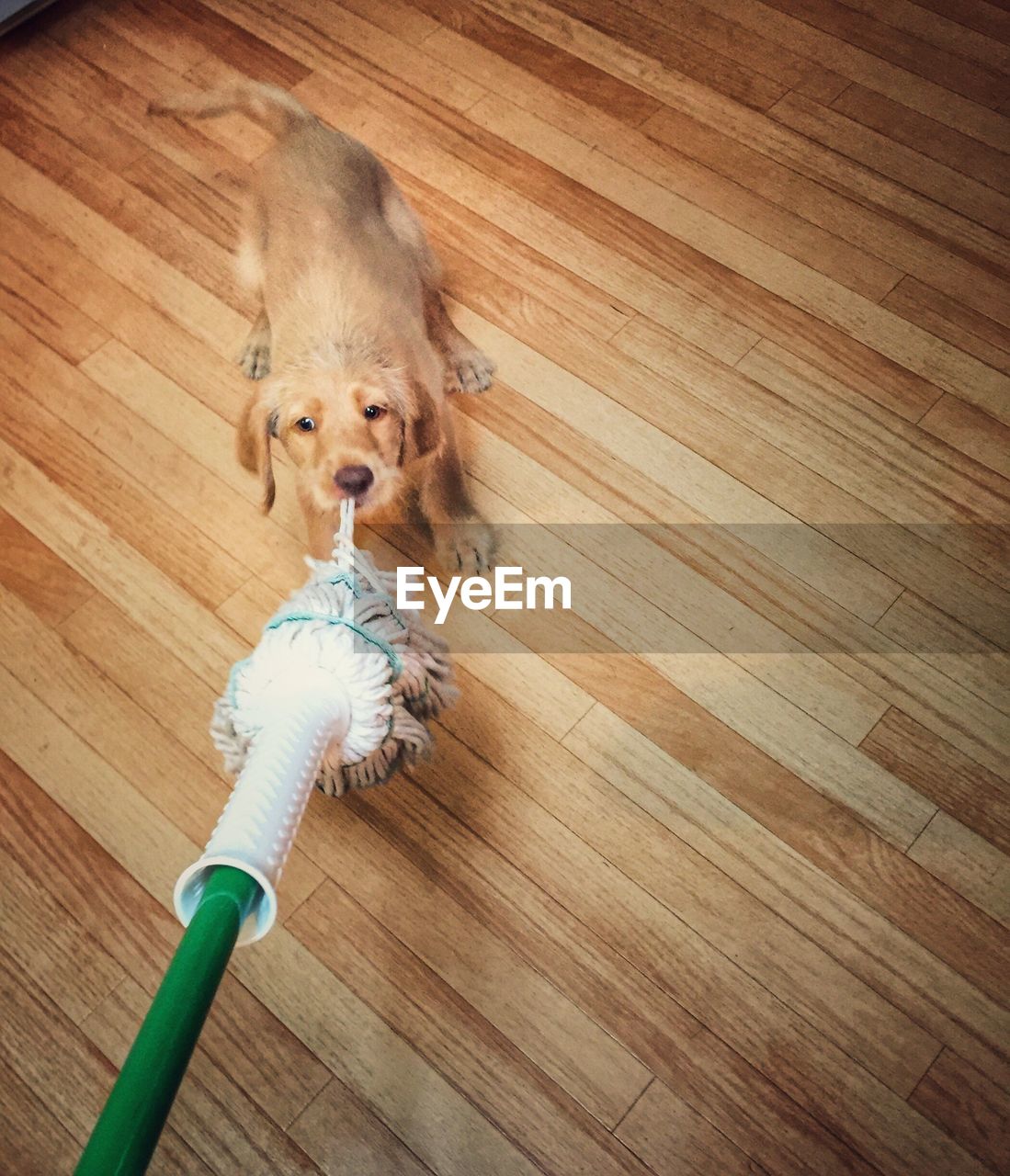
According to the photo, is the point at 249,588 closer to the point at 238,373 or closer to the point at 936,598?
the point at 238,373

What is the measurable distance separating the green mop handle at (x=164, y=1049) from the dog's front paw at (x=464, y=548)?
79 cm

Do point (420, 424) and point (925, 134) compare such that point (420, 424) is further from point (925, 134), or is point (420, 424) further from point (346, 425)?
point (925, 134)

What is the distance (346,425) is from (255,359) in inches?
15.5

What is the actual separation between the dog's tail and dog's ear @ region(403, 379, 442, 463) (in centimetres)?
50

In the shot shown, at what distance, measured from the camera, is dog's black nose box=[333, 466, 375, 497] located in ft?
3.98

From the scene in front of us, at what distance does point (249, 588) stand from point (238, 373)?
354 mm

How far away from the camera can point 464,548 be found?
138cm

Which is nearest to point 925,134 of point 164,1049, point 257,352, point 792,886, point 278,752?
point 257,352

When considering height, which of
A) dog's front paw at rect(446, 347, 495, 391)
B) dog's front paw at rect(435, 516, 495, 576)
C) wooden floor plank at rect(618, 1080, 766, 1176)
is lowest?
wooden floor plank at rect(618, 1080, 766, 1176)

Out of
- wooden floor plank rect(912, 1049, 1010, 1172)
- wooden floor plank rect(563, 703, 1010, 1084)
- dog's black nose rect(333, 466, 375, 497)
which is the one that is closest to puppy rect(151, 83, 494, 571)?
dog's black nose rect(333, 466, 375, 497)

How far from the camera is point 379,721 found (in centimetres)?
96

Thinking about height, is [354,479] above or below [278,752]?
below

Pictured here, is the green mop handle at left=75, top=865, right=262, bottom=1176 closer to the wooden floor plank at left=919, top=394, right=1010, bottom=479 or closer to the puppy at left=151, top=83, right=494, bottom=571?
the puppy at left=151, top=83, right=494, bottom=571

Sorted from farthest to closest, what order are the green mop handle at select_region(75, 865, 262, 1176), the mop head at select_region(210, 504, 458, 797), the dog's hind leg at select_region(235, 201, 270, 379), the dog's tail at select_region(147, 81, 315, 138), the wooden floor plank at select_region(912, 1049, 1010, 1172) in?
the dog's tail at select_region(147, 81, 315, 138), the dog's hind leg at select_region(235, 201, 270, 379), the wooden floor plank at select_region(912, 1049, 1010, 1172), the mop head at select_region(210, 504, 458, 797), the green mop handle at select_region(75, 865, 262, 1176)
